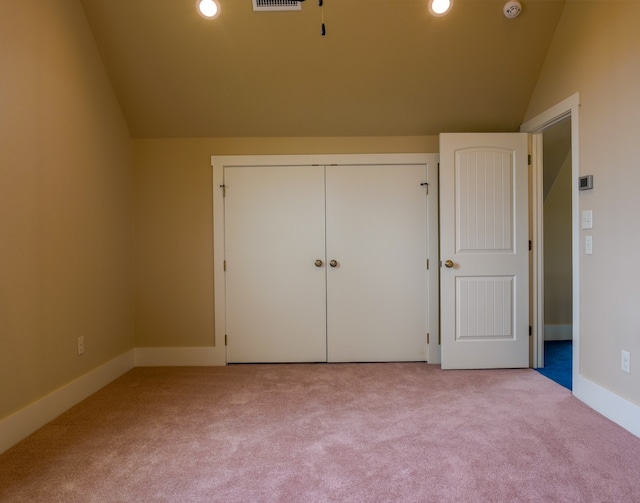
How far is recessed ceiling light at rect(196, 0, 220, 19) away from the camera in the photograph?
2.61m

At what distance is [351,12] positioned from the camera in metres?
2.74

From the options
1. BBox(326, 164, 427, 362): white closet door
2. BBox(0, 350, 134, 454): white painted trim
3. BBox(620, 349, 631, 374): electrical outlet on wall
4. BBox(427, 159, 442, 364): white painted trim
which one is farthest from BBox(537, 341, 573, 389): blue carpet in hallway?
BBox(0, 350, 134, 454): white painted trim

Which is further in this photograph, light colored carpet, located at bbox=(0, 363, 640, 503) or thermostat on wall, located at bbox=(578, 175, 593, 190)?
thermostat on wall, located at bbox=(578, 175, 593, 190)

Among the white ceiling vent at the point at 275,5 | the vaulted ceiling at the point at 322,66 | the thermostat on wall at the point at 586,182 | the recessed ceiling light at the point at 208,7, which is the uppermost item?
the white ceiling vent at the point at 275,5

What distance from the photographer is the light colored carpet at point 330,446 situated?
163 cm

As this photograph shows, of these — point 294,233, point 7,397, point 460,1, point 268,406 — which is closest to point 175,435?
point 268,406

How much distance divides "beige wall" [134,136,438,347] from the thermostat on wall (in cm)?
131

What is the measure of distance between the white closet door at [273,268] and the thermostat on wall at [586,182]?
1.99 meters

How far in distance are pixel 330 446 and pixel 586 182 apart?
2332mm

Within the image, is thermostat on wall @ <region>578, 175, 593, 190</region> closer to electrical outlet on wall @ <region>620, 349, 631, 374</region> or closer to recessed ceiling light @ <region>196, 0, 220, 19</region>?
electrical outlet on wall @ <region>620, 349, 631, 374</region>

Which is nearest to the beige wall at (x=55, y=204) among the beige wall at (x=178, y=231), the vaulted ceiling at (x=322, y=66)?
the beige wall at (x=178, y=231)

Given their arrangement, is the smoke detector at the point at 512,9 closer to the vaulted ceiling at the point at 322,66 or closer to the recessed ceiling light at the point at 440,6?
the vaulted ceiling at the point at 322,66

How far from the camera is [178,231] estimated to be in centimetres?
352

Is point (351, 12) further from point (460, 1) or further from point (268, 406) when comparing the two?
point (268, 406)
